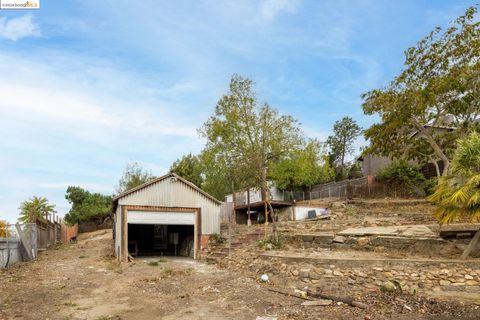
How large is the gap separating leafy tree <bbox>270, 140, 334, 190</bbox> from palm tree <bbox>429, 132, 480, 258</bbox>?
2365 cm

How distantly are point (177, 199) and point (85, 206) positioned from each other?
32.1m

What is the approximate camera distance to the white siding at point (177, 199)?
2152 centimetres

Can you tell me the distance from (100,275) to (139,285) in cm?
334

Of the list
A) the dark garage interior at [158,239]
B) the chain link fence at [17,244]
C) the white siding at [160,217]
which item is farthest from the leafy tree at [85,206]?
the white siding at [160,217]

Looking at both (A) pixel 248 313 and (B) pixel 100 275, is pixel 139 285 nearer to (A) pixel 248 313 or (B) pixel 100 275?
(B) pixel 100 275

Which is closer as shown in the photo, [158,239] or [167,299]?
[167,299]

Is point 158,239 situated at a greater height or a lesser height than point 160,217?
lesser

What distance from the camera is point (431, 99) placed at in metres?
22.2

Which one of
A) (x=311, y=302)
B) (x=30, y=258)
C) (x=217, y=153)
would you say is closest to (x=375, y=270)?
(x=311, y=302)

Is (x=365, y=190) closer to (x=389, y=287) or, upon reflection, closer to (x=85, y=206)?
(x=389, y=287)

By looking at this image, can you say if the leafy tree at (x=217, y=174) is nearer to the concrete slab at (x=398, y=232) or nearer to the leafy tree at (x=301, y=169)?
the leafy tree at (x=301, y=169)

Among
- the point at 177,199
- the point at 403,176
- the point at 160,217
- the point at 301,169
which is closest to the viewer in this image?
the point at 160,217

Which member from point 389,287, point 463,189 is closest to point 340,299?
point 389,287

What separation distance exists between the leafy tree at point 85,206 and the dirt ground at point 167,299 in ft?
103
